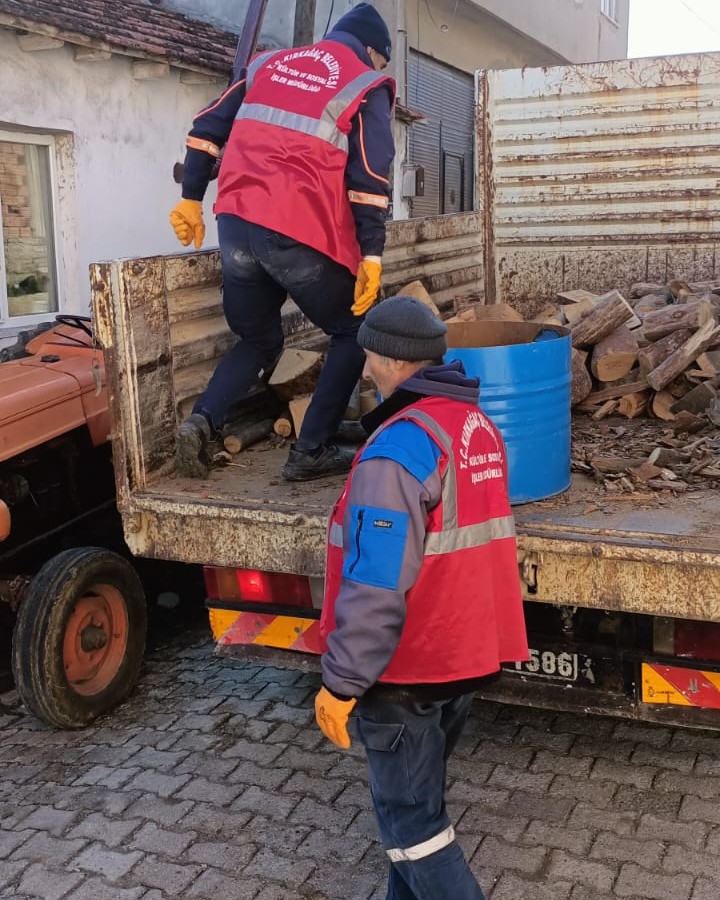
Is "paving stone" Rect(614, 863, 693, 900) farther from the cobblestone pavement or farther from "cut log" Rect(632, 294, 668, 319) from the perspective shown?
"cut log" Rect(632, 294, 668, 319)

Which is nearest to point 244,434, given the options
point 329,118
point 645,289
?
point 329,118

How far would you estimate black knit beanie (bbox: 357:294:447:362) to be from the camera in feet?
8.32

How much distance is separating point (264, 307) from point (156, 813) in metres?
1.84

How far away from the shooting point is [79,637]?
13.6ft

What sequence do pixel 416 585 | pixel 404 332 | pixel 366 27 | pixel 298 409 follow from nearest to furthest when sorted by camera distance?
pixel 416 585 → pixel 404 332 → pixel 366 27 → pixel 298 409

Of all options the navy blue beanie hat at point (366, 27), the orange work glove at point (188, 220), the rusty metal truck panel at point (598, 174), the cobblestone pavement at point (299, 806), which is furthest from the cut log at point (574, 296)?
the cobblestone pavement at point (299, 806)

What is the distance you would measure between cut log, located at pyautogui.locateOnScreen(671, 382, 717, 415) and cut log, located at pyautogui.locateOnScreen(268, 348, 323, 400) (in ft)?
4.94

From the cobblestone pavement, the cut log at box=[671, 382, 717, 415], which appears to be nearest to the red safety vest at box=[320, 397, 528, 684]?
the cobblestone pavement

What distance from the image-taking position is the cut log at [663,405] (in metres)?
4.50

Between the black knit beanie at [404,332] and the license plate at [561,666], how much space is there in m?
1.29

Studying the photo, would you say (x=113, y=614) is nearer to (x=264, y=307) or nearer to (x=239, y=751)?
(x=239, y=751)

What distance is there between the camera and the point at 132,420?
3.64m

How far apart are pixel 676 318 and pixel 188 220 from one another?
89.4 inches

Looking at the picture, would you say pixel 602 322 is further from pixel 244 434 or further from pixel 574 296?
pixel 244 434
